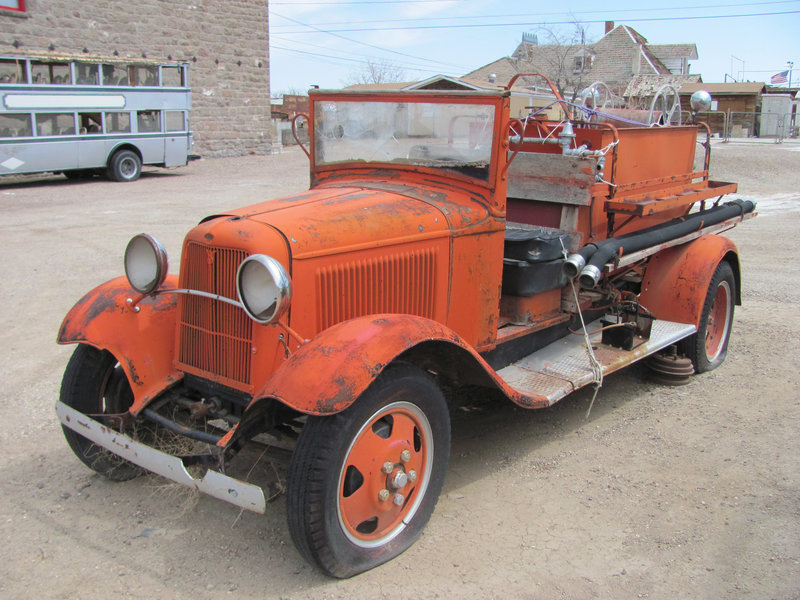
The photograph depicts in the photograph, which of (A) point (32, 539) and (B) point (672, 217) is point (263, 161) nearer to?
(B) point (672, 217)

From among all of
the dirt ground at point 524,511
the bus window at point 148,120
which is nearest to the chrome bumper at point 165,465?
the dirt ground at point 524,511

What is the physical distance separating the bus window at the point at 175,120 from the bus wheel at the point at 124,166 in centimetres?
112

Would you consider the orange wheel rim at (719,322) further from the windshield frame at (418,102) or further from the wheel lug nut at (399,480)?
the wheel lug nut at (399,480)

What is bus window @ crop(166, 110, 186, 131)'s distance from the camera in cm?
1655

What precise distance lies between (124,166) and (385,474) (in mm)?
14917

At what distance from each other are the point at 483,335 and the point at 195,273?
157cm

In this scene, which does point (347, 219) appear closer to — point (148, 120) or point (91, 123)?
point (91, 123)

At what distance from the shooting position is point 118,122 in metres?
15.6

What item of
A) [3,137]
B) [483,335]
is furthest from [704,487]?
[3,137]

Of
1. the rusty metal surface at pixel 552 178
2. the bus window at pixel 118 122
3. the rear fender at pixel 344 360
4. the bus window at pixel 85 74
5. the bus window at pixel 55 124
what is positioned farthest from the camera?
the bus window at pixel 118 122

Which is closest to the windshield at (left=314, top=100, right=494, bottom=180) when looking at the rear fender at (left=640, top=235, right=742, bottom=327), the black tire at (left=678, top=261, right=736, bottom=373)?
the rear fender at (left=640, top=235, right=742, bottom=327)

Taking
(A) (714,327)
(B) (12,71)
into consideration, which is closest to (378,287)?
(A) (714,327)

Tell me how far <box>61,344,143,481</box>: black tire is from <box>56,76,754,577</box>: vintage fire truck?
1 cm

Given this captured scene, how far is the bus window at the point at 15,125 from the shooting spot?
44.9ft
